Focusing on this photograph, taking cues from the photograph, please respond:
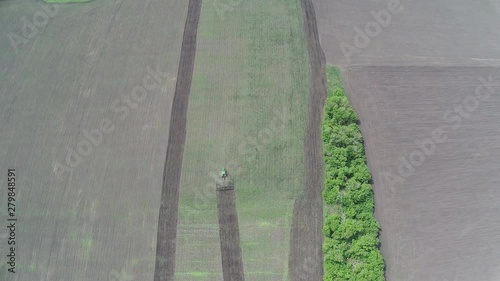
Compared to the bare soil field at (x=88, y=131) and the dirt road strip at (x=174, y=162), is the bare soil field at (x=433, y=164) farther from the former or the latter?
the bare soil field at (x=88, y=131)

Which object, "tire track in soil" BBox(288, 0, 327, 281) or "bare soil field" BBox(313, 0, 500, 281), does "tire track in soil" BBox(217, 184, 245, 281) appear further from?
"bare soil field" BBox(313, 0, 500, 281)

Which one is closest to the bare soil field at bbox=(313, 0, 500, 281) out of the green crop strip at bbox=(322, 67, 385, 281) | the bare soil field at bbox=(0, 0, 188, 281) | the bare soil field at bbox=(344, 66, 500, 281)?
the bare soil field at bbox=(344, 66, 500, 281)

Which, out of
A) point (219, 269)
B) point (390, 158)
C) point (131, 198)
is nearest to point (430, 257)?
point (390, 158)

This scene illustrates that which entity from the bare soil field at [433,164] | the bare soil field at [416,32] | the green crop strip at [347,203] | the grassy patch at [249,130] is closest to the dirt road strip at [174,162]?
the grassy patch at [249,130]

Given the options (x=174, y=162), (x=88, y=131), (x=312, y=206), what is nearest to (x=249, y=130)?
(x=174, y=162)

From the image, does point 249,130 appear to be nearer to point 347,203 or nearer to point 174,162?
point 174,162
